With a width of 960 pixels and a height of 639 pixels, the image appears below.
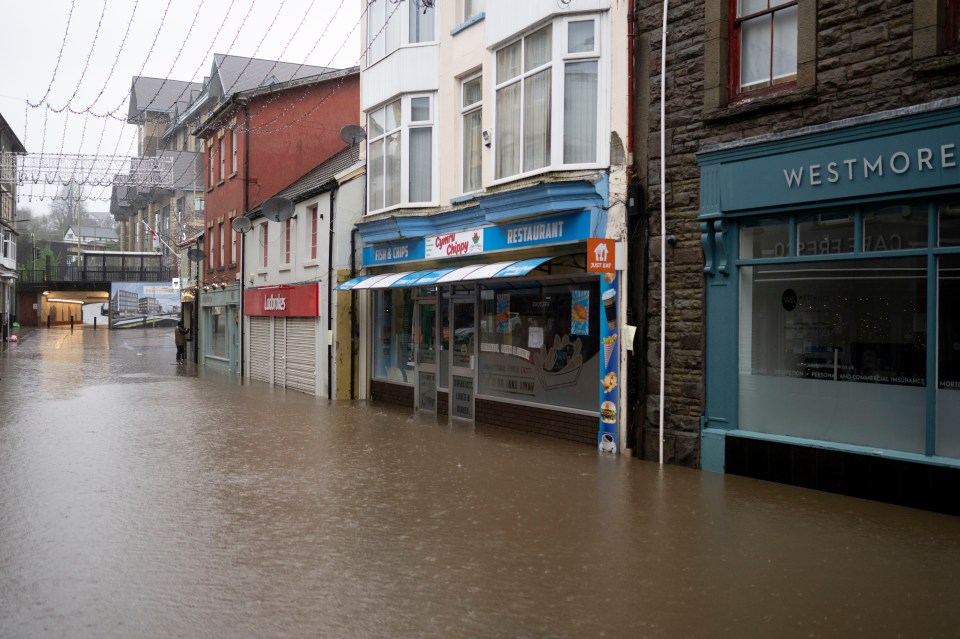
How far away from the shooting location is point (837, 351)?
998 cm

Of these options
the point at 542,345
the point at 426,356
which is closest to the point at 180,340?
the point at 426,356

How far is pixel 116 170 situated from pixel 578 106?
3615cm

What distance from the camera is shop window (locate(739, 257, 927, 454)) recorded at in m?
9.19

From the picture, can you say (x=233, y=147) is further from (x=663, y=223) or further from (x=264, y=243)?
(x=663, y=223)

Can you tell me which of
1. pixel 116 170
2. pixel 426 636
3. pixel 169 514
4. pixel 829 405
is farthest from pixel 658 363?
pixel 116 170

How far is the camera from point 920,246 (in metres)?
9.07

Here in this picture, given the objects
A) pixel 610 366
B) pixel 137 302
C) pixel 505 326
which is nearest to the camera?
pixel 610 366

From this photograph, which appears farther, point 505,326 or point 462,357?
point 462,357

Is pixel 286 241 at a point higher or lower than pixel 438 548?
higher

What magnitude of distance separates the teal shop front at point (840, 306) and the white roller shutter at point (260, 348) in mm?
19275

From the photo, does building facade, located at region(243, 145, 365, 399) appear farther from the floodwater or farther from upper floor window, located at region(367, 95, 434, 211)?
the floodwater

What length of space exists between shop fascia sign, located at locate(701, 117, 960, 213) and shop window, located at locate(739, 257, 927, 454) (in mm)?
777

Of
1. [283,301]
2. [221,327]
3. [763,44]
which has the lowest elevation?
[221,327]

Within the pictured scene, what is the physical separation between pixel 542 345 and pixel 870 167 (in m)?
6.52
